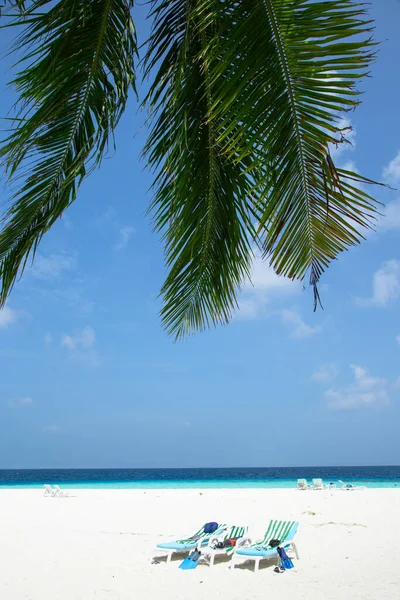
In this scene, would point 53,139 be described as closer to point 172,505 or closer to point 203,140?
point 203,140

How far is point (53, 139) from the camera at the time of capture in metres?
2.36

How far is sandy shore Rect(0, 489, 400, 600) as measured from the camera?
555 cm

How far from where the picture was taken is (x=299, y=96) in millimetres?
1692

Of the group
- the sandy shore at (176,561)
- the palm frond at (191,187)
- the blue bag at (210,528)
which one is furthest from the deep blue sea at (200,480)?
the palm frond at (191,187)

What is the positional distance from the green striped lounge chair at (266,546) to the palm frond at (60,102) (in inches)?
200

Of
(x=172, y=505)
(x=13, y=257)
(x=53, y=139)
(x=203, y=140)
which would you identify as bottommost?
(x=172, y=505)

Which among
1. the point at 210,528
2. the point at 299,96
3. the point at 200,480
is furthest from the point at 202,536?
the point at 200,480

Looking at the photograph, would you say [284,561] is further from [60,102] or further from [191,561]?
[60,102]

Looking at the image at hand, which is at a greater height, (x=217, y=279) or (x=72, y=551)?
(x=217, y=279)

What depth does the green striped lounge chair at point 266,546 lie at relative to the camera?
20.6 feet

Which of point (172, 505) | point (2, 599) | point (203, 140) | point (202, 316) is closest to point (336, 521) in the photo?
point (172, 505)

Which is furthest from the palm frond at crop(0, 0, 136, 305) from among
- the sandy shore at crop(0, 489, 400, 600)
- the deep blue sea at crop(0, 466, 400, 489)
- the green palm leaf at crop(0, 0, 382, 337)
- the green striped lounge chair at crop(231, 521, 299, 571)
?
the deep blue sea at crop(0, 466, 400, 489)

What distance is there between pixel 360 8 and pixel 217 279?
4.66 feet

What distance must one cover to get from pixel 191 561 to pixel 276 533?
1.37 metres
